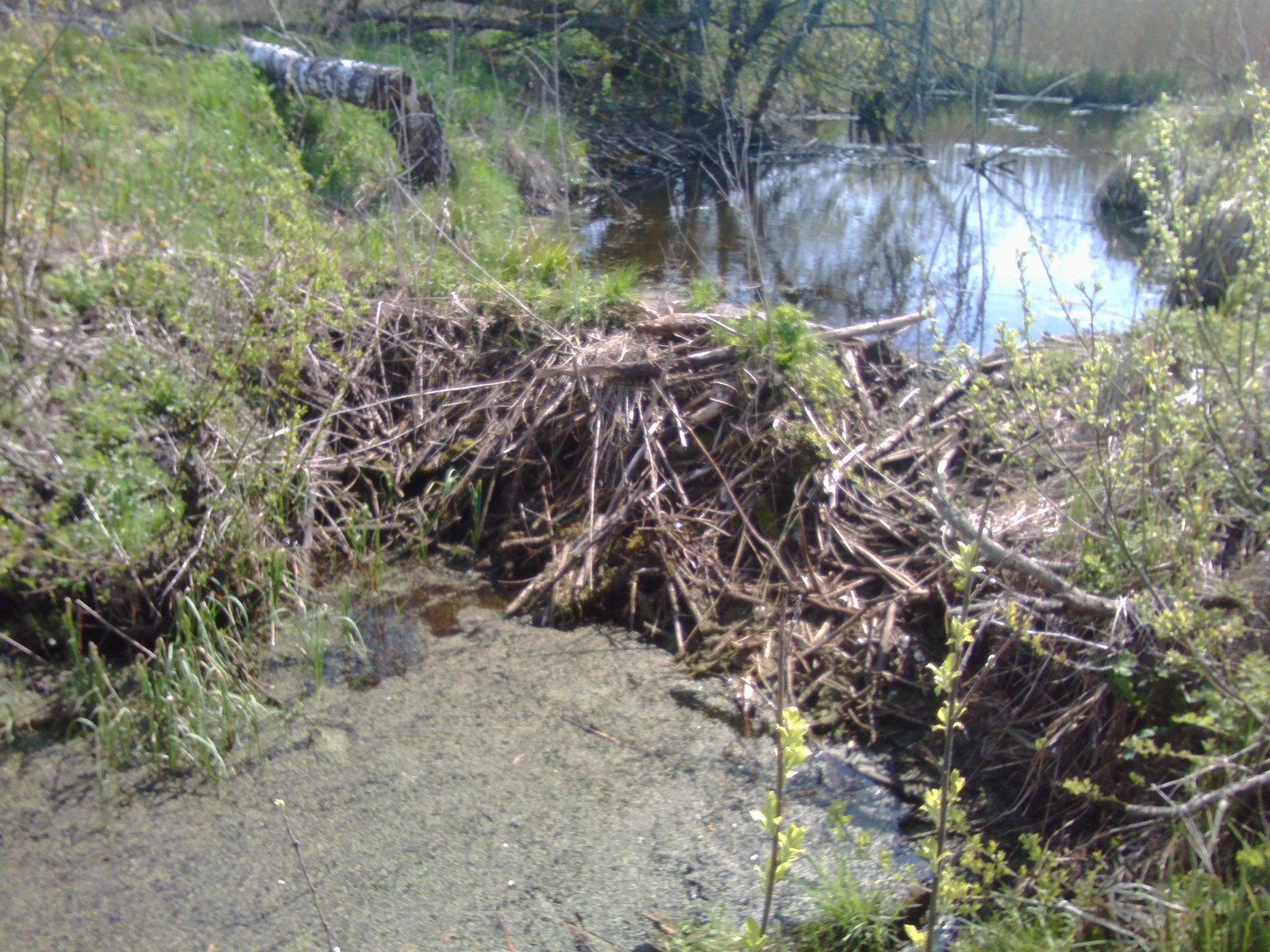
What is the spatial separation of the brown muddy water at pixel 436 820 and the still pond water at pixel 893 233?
2.37m

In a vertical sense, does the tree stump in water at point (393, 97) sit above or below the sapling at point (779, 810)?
above

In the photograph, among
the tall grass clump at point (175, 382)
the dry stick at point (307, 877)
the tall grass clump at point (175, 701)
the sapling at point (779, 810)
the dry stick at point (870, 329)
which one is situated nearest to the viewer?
the sapling at point (779, 810)

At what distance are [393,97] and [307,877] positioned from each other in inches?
232

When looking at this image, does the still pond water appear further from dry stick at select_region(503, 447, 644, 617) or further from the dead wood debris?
dry stick at select_region(503, 447, 644, 617)

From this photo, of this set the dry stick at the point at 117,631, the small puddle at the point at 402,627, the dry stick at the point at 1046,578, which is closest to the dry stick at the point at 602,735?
the small puddle at the point at 402,627

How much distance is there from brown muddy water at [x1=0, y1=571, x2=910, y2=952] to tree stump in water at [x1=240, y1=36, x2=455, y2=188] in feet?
15.1

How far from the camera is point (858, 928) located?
2412 mm

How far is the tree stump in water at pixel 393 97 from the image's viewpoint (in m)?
6.95

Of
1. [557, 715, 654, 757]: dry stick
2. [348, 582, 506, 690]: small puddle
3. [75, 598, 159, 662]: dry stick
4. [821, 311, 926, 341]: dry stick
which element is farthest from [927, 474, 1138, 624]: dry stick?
[75, 598, 159, 662]: dry stick

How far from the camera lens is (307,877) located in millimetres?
2615

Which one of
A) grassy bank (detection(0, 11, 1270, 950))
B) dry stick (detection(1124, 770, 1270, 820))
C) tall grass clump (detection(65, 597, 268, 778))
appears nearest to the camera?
dry stick (detection(1124, 770, 1270, 820))

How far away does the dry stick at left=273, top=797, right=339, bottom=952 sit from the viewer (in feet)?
7.97

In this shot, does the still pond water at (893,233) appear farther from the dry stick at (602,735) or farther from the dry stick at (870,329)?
the dry stick at (602,735)

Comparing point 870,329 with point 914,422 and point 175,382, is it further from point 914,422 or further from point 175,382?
point 175,382
